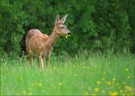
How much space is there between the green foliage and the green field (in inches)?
220

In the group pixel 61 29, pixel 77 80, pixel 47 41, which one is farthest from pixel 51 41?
pixel 77 80

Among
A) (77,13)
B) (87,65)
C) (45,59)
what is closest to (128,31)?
(77,13)

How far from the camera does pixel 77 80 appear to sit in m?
9.88

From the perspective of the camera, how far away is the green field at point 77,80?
8844 mm

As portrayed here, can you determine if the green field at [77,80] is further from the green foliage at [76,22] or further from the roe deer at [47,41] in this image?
the green foliage at [76,22]

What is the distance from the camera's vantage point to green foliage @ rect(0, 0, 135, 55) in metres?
17.9

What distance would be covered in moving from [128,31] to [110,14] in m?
1.17

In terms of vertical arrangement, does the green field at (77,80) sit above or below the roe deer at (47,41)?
below

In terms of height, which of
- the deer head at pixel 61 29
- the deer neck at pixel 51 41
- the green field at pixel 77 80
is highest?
the deer head at pixel 61 29

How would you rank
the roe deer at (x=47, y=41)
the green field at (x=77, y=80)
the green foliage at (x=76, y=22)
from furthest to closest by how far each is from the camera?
the green foliage at (x=76, y=22), the roe deer at (x=47, y=41), the green field at (x=77, y=80)

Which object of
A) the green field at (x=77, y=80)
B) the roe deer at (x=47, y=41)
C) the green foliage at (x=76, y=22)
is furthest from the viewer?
the green foliage at (x=76, y=22)

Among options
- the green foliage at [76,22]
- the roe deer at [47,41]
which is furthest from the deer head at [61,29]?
the green foliage at [76,22]

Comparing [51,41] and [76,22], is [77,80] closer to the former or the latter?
[51,41]

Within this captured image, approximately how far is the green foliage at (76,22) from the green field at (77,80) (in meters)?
5.58
